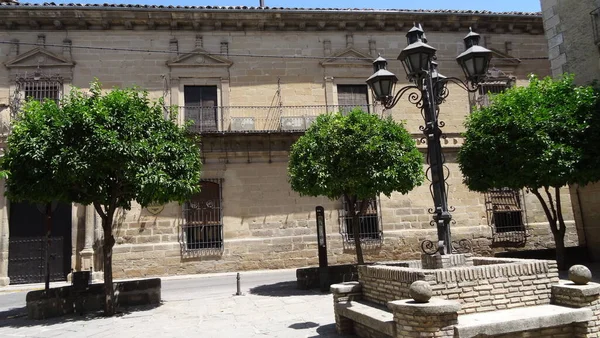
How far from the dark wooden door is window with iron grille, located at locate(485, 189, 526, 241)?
15.7 metres

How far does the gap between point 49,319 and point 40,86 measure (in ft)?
32.6

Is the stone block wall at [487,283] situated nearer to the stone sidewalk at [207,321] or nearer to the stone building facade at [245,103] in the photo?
the stone sidewalk at [207,321]

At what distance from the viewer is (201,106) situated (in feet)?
53.8

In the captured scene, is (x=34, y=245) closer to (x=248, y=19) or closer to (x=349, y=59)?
(x=248, y=19)

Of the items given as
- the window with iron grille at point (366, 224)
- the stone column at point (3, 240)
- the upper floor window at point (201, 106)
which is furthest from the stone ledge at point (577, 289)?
the stone column at point (3, 240)

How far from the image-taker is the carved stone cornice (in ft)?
51.1

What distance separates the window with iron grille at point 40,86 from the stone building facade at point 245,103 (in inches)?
1.9

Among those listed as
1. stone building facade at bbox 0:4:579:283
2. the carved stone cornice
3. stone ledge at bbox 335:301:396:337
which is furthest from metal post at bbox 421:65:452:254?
the carved stone cornice

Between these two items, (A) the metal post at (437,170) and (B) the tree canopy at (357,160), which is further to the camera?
(B) the tree canopy at (357,160)

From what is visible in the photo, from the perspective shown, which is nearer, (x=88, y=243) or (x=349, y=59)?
(x=88, y=243)

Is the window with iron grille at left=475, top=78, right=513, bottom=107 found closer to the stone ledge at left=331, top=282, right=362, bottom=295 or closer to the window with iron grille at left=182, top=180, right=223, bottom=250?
the window with iron grille at left=182, top=180, right=223, bottom=250

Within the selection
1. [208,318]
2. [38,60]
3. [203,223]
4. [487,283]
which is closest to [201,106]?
[203,223]

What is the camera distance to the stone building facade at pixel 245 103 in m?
15.4

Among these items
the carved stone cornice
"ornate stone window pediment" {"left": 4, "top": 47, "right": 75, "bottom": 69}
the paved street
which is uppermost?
the carved stone cornice
